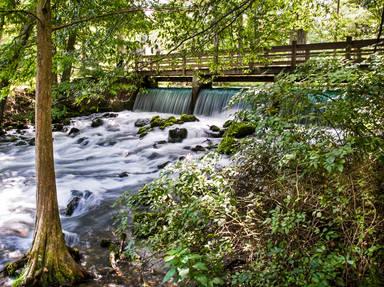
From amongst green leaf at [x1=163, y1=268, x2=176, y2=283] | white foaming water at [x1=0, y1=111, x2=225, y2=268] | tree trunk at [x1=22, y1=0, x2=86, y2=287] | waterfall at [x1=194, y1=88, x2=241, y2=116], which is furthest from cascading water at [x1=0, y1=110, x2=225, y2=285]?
green leaf at [x1=163, y1=268, x2=176, y2=283]

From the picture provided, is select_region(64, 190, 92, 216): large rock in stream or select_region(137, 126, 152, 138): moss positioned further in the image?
select_region(137, 126, 152, 138): moss

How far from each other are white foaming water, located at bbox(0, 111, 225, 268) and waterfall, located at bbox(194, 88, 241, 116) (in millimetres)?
610

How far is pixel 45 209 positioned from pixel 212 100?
12303mm

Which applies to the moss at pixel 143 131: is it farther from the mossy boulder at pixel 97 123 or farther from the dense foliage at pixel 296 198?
the dense foliage at pixel 296 198

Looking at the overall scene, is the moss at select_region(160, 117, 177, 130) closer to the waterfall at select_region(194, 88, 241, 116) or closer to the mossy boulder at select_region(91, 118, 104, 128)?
the waterfall at select_region(194, 88, 241, 116)

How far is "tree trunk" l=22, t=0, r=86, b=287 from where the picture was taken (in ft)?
14.2

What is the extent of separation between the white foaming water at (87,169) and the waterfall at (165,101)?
5.22 ft

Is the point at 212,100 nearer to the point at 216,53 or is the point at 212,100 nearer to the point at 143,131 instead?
the point at 143,131

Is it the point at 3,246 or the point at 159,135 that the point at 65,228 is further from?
the point at 159,135

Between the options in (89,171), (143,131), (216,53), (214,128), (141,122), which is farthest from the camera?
Result: (141,122)

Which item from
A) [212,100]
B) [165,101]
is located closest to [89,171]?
A: [212,100]

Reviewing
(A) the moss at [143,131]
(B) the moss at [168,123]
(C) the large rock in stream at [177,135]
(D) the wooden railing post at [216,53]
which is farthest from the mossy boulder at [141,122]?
(D) the wooden railing post at [216,53]

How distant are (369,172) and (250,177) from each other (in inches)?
52.5

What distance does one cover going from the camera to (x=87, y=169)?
10938mm
